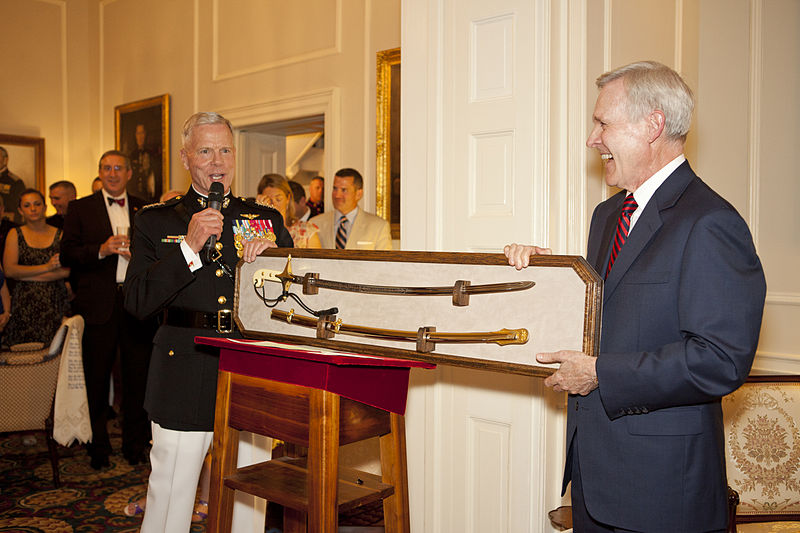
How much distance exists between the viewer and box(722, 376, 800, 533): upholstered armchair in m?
2.68

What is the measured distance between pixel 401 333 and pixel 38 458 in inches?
155

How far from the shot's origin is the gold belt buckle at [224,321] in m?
2.65

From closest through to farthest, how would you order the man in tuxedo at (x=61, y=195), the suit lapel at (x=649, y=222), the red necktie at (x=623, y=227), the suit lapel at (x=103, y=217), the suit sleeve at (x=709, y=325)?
the suit sleeve at (x=709, y=325) < the suit lapel at (x=649, y=222) < the red necktie at (x=623, y=227) < the suit lapel at (x=103, y=217) < the man in tuxedo at (x=61, y=195)

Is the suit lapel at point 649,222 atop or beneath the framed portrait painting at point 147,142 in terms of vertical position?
beneath

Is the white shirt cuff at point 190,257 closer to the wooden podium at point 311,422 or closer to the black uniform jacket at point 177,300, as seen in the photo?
the black uniform jacket at point 177,300

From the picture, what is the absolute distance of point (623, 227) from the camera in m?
1.97

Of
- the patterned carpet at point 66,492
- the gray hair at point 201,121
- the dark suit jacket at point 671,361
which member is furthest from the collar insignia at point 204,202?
the patterned carpet at point 66,492

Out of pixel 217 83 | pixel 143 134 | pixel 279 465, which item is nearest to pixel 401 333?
pixel 279 465

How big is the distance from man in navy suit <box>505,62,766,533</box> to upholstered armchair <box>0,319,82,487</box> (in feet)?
11.6

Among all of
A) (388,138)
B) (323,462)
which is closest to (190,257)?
(323,462)

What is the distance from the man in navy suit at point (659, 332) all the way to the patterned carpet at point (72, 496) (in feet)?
5.66

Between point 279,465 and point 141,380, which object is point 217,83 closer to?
A: point 141,380

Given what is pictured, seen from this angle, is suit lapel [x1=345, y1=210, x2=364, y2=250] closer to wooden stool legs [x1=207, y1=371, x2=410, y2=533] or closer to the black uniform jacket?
the black uniform jacket

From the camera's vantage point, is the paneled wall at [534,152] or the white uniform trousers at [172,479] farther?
the paneled wall at [534,152]
